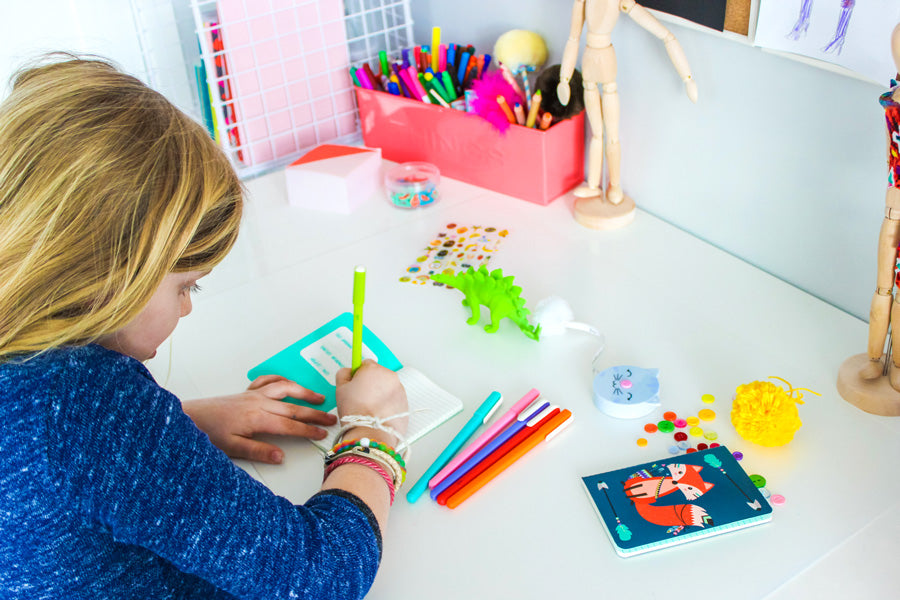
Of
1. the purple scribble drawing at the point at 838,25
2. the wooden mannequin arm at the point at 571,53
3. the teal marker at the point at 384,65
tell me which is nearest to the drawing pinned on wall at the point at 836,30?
the purple scribble drawing at the point at 838,25

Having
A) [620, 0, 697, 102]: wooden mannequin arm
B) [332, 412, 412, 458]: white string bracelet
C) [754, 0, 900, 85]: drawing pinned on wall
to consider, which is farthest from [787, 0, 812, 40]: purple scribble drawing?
[332, 412, 412, 458]: white string bracelet

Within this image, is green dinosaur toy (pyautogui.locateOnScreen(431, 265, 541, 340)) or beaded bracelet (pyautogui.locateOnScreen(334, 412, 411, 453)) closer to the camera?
beaded bracelet (pyautogui.locateOnScreen(334, 412, 411, 453))

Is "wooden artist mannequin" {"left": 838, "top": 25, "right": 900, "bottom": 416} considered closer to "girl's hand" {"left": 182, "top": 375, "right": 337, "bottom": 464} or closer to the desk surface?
the desk surface

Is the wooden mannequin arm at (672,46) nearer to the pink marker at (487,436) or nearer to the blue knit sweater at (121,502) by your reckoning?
the pink marker at (487,436)

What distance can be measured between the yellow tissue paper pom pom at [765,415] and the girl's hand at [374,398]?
0.33 m

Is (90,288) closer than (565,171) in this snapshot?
Yes

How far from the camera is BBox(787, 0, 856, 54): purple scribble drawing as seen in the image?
795mm

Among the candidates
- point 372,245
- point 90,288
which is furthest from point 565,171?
point 90,288

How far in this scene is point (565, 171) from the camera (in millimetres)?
1222

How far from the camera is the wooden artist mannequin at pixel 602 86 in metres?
0.98

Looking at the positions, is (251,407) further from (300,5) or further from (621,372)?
(300,5)

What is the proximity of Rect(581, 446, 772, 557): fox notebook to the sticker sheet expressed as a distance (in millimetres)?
414

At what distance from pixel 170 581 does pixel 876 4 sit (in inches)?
32.6

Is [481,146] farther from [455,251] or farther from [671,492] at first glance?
[671,492]
